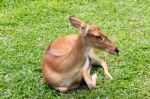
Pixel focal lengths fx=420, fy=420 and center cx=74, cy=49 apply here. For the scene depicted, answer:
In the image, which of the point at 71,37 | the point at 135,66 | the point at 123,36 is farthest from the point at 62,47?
the point at 123,36

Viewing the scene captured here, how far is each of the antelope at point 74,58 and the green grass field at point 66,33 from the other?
5.4 inches

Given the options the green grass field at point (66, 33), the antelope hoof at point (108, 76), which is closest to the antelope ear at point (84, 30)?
the green grass field at point (66, 33)

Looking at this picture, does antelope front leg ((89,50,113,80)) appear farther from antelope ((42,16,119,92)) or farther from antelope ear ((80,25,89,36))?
antelope ear ((80,25,89,36))

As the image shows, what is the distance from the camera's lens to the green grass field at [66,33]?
579cm

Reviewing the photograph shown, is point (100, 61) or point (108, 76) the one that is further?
point (100, 61)

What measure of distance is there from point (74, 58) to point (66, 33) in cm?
227

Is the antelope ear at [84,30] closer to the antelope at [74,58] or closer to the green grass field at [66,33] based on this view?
the antelope at [74,58]

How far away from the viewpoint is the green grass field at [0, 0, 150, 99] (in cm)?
579

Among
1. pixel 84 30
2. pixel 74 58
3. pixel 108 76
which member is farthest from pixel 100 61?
pixel 84 30

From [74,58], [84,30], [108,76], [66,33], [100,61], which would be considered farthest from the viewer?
[66,33]

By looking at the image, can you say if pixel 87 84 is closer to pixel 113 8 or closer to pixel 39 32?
pixel 39 32

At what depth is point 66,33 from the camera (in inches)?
301

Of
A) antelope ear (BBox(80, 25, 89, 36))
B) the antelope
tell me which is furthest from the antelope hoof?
antelope ear (BBox(80, 25, 89, 36))

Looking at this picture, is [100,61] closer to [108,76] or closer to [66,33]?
[108,76]
